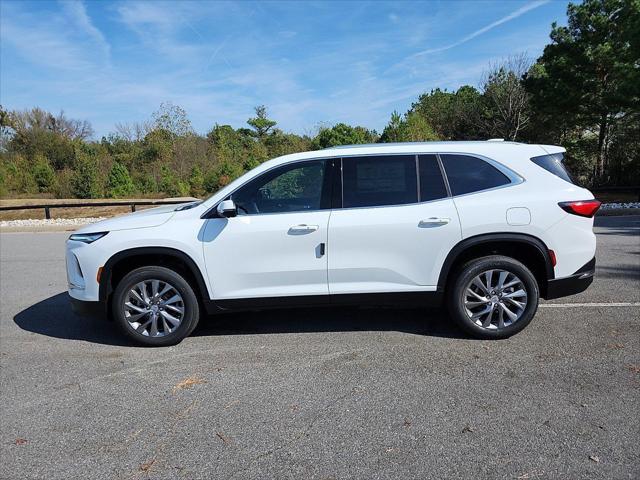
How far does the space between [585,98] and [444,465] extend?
82.1ft

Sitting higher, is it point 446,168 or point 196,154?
point 196,154

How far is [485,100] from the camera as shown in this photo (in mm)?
30500

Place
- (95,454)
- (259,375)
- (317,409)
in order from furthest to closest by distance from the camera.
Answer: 1. (259,375)
2. (317,409)
3. (95,454)

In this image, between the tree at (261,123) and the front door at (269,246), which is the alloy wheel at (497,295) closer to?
the front door at (269,246)

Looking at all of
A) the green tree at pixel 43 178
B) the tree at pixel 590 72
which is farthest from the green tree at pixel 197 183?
the tree at pixel 590 72

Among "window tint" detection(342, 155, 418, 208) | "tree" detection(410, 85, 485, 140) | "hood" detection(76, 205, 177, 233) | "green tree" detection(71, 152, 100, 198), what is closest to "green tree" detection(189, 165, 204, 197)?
"green tree" detection(71, 152, 100, 198)

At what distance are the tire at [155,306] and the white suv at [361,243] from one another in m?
0.01

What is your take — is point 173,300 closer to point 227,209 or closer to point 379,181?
point 227,209

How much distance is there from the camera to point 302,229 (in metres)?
4.42

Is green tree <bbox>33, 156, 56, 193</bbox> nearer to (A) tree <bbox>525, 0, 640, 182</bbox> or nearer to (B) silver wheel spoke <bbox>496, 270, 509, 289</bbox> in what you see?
(A) tree <bbox>525, 0, 640, 182</bbox>

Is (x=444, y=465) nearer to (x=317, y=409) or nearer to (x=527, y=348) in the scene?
(x=317, y=409)

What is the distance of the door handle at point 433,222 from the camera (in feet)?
14.5

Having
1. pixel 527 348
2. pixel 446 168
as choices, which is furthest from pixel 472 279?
pixel 446 168

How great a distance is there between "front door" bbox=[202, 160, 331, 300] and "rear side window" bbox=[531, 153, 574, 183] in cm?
201
